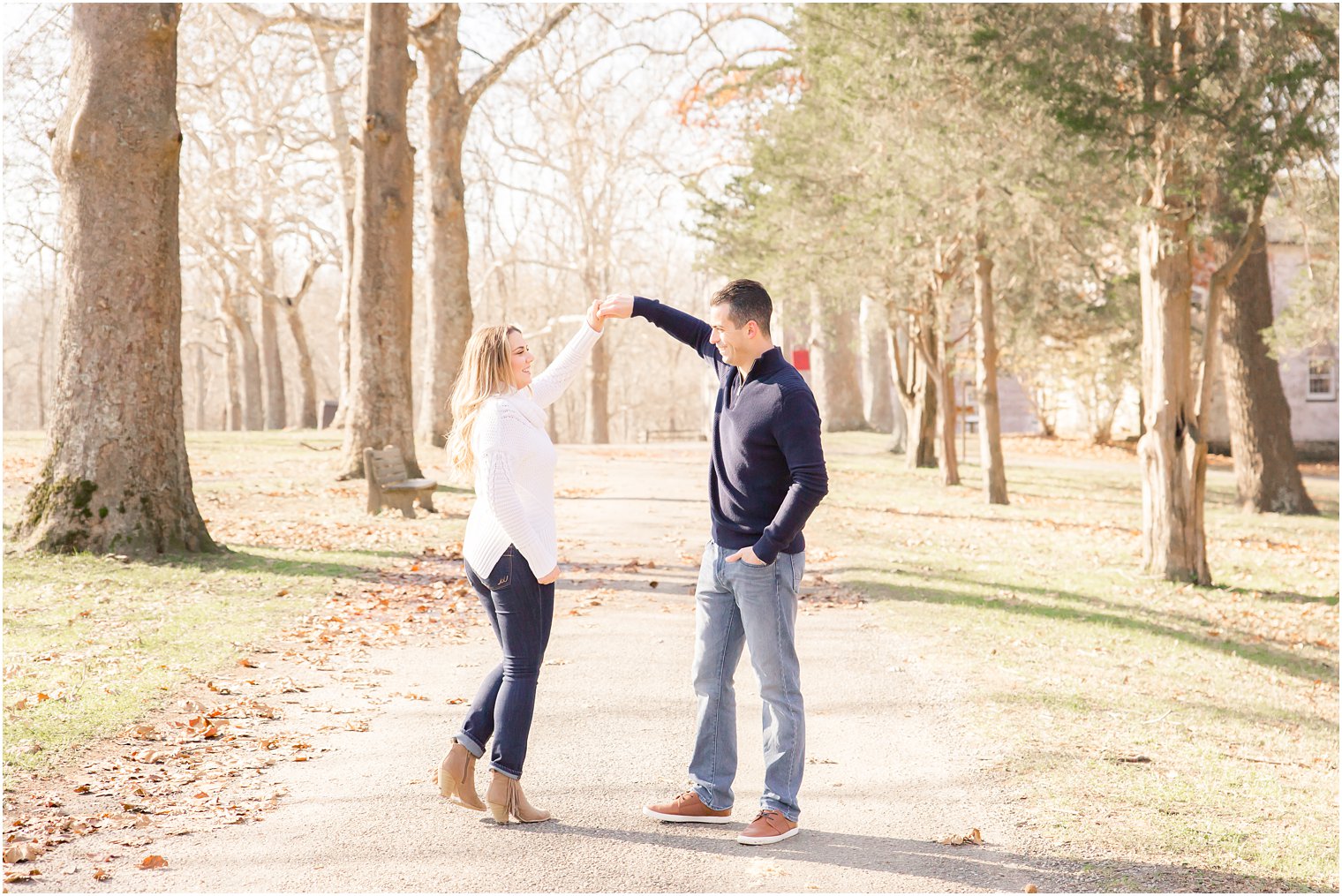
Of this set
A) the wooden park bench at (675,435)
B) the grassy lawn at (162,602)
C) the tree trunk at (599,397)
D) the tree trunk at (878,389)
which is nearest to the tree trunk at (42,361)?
the tree trunk at (599,397)

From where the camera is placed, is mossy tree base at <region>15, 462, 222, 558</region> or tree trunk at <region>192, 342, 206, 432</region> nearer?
mossy tree base at <region>15, 462, 222, 558</region>

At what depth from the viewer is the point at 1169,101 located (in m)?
12.0

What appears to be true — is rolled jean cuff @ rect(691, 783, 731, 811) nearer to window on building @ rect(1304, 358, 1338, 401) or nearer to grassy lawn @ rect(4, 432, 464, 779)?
grassy lawn @ rect(4, 432, 464, 779)

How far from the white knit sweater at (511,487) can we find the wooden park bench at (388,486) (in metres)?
10.4

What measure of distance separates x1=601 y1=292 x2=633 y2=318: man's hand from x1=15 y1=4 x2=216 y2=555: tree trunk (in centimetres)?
701

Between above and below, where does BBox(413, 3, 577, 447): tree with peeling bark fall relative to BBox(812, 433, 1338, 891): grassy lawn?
above

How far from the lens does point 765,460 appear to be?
15.9ft

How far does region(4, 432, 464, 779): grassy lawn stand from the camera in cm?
648

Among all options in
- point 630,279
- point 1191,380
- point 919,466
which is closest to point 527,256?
point 630,279

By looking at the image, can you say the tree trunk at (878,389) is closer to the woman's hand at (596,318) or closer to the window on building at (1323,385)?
the window on building at (1323,385)

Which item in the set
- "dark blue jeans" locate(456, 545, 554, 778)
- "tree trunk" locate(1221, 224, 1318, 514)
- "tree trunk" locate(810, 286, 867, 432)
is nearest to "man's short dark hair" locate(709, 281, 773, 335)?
"dark blue jeans" locate(456, 545, 554, 778)

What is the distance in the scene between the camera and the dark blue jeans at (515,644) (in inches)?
195

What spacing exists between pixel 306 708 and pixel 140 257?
5.89m

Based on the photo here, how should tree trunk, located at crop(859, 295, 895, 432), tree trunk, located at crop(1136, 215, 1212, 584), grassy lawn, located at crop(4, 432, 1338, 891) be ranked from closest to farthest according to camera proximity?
grassy lawn, located at crop(4, 432, 1338, 891) < tree trunk, located at crop(1136, 215, 1212, 584) < tree trunk, located at crop(859, 295, 895, 432)
